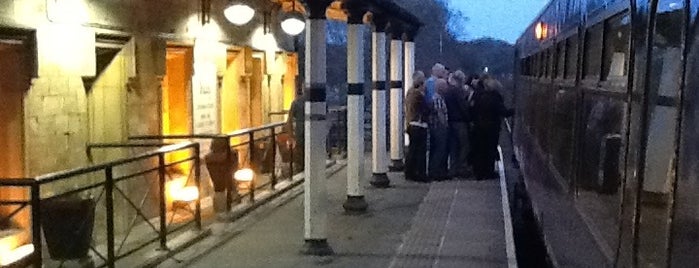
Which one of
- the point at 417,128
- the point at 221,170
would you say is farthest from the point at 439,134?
the point at 221,170

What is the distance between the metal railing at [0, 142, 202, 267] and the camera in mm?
7012

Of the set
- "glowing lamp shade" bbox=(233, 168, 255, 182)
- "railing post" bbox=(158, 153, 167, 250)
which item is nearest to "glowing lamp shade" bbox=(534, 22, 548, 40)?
"glowing lamp shade" bbox=(233, 168, 255, 182)

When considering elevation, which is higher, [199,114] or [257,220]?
[199,114]

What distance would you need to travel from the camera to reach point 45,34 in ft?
31.8

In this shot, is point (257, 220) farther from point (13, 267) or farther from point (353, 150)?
point (13, 267)

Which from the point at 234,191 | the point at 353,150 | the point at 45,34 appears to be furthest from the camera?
the point at 234,191

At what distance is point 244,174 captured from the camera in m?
13.3

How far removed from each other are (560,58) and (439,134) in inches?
275

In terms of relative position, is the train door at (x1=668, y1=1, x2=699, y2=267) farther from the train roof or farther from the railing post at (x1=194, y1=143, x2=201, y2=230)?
the railing post at (x1=194, y1=143, x2=201, y2=230)

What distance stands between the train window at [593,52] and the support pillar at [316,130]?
3.19m

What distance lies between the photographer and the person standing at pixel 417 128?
15344mm

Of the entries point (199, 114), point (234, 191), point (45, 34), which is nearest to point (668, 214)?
point (45, 34)

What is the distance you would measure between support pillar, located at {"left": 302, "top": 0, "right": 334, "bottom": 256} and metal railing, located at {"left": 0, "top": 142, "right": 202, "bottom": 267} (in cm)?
119

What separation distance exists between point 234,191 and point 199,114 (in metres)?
1.57
